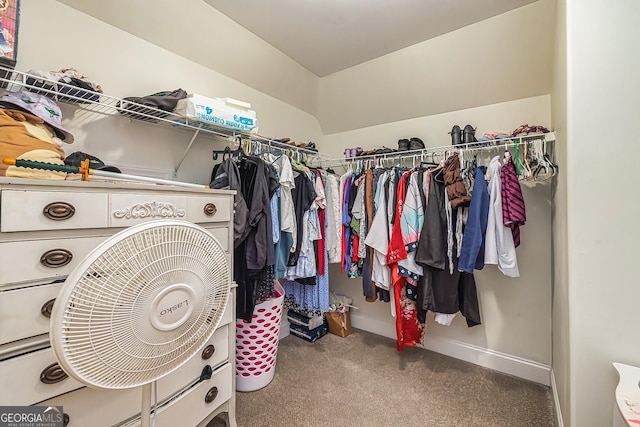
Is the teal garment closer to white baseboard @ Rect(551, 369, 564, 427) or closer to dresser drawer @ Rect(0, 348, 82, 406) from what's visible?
dresser drawer @ Rect(0, 348, 82, 406)

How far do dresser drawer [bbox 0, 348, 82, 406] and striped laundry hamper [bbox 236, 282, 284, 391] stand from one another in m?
0.90

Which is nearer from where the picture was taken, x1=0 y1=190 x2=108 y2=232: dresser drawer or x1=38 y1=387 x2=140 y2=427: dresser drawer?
x1=0 y1=190 x2=108 y2=232: dresser drawer

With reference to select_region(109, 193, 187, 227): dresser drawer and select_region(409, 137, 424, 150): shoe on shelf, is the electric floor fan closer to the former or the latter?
→ select_region(109, 193, 187, 227): dresser drawer

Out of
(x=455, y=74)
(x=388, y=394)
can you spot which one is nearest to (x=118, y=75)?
(x=455, y=74)

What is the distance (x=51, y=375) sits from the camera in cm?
76

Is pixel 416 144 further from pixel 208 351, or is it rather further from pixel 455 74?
pixel 208 351

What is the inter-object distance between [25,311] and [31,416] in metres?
0.29

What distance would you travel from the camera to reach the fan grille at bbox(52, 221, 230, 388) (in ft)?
1.74

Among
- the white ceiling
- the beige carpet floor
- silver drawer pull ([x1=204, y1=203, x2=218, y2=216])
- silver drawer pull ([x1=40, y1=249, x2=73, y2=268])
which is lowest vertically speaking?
the beige carpet floor

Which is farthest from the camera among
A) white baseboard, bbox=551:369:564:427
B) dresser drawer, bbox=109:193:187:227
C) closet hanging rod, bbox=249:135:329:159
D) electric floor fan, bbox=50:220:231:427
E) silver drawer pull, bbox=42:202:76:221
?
closet hanging rod, bbox=249:135:329:159

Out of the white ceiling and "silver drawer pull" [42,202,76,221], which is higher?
the white ceiling

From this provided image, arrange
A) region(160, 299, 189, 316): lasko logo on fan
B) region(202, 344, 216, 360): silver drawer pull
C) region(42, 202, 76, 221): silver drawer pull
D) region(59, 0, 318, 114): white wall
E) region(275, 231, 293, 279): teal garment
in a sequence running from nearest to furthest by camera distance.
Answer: region(160, 299, 189, 316): lasko logo on fan, region(42, 202, 76, 221): silver drawer pull, region(202, 344, 216, 360): silver drawer pull, region(59, 0, 318, 114): white wall, region(275, 231, 293, 279): teal garment

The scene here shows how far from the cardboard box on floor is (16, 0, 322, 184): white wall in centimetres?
156

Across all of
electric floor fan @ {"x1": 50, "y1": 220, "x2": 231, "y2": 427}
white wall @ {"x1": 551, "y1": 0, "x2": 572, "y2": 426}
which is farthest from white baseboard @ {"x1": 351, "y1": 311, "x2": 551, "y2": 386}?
electric floor fan @ {"x1": 50, "y1": 220, "x2": 231, "y2": 427}
